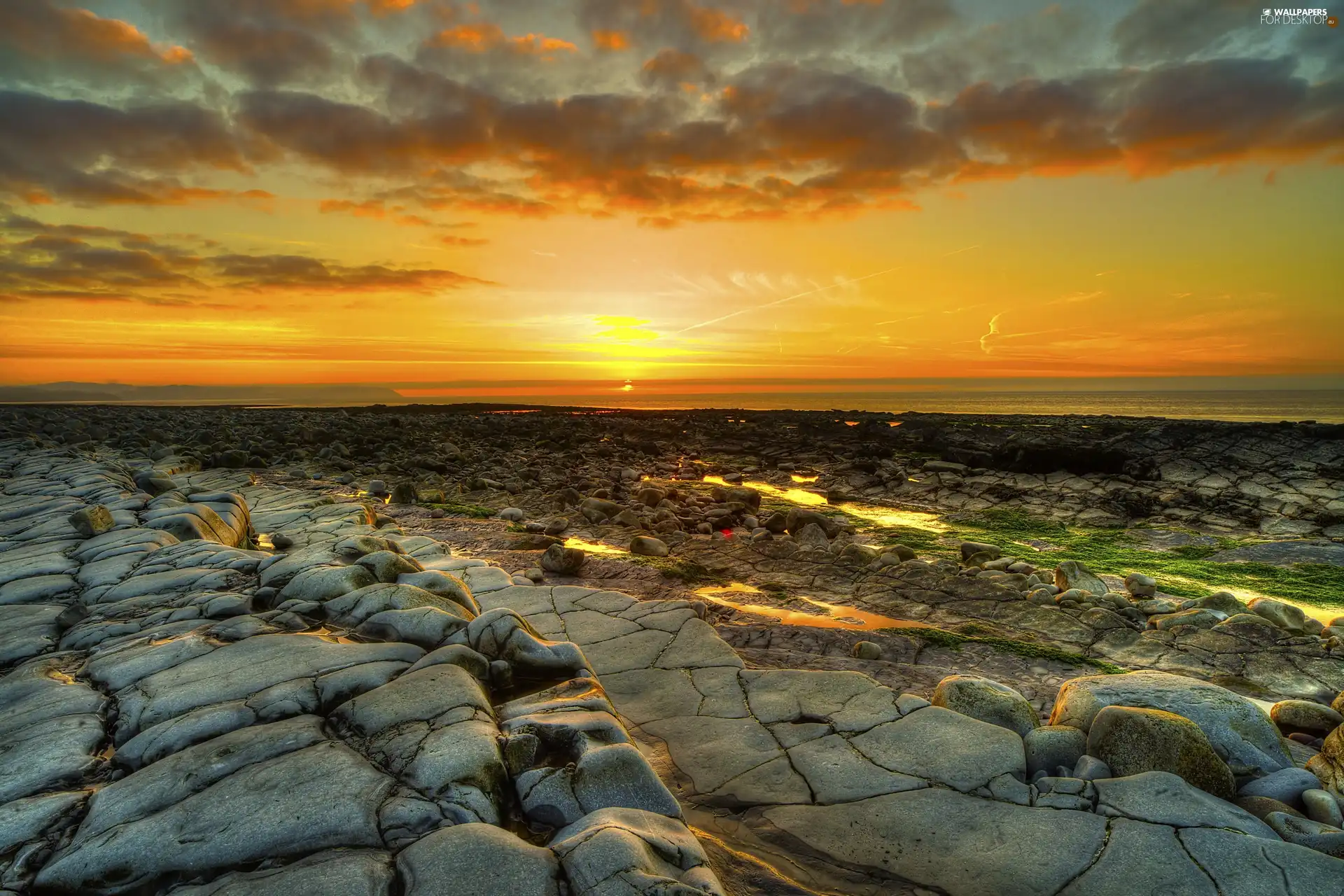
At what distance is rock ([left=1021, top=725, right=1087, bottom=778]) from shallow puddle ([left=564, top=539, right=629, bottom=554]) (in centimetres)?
607

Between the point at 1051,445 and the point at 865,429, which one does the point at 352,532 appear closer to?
the point at 1051,445

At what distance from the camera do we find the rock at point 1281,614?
5.99 metres

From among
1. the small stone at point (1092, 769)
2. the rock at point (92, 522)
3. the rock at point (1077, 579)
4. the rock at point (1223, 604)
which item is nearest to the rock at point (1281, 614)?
the rock at point (1223, 604)

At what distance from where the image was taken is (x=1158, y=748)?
11.3 feet

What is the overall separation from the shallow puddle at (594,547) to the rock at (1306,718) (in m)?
6.78

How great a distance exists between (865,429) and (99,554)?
74.4 feet

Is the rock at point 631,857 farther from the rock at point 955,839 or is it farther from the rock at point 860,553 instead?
the rock at point 860,553

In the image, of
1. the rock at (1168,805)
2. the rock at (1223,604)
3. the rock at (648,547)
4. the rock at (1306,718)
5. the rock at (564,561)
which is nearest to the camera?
the rock at (1168,805)

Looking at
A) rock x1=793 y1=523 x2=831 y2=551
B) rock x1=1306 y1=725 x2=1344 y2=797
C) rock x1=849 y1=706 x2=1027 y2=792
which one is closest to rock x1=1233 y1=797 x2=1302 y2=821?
rock x1=1306 y1=725 x2=1344 y2=797

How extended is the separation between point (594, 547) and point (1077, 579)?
6170 mm

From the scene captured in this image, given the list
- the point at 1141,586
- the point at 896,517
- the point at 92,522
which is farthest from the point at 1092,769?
the point at 92,522

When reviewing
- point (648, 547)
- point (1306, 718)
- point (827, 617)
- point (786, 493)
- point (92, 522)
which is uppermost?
point (92, 522)

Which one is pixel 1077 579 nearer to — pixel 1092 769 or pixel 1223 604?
pixel 1223 604

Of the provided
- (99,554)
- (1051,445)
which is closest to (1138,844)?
(99,554)
